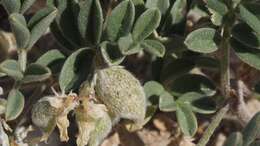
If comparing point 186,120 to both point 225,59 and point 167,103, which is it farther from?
point 225,59

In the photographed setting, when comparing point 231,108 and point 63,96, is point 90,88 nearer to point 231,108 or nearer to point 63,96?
point 63,96

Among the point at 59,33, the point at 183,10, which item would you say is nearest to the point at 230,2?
the point at 183,10

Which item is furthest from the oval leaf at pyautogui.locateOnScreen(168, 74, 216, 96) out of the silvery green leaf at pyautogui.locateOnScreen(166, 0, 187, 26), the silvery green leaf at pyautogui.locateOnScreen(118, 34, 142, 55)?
the silvery green leaf at pyautogui.locateOnScreen(118, 34, 142, 55)

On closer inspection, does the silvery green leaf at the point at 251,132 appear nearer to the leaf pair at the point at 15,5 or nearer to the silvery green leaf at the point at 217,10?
the silvery green leaf at the point at 217,10

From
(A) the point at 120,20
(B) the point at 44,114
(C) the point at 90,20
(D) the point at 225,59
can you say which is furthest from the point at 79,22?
Answer: (D) the point at 225,59

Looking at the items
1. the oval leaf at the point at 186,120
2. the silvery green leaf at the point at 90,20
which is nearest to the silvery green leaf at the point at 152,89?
the oval leaf at the point at 186,120

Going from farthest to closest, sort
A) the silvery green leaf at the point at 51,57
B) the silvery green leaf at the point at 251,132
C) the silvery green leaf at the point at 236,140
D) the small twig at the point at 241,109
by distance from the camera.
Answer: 1. the small twig at the point at 241,109
2. the silvery green leaf at the point at 51,57
3. the silvery green leaf at the point at 251,132
4. the silvery green leaf at the point at 236,140
